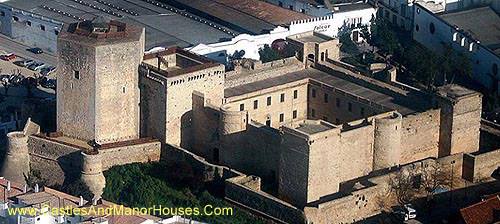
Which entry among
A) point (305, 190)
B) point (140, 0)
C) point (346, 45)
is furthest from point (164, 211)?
point (140, 0)

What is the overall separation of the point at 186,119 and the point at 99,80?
3.42m

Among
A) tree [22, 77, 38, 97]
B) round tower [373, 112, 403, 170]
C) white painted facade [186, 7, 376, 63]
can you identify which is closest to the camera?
round tower [373, 112, 403, 170]


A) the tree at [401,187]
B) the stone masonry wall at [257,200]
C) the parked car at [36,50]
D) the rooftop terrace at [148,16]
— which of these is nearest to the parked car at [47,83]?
the rooftop terrace at [148,16]

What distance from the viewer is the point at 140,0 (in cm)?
7531

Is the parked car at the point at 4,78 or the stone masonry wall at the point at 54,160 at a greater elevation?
the stone masonry wall at the point at 54,160

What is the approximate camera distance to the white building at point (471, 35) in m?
65.2

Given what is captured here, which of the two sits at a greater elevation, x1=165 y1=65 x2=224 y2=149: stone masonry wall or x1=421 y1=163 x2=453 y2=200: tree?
x1=165 y1=65 x2=224 y2=149: stone masonry wall

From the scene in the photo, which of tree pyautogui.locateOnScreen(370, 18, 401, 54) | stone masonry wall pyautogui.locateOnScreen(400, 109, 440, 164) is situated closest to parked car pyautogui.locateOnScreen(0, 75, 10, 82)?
tree pyautogui.locateOnScreen(370, 18, 401, 54)

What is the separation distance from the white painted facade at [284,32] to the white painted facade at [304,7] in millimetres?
524

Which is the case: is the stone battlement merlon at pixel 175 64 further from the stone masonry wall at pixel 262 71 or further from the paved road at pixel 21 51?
the paved road at pixel 21 51

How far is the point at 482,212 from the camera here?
52.3 metres

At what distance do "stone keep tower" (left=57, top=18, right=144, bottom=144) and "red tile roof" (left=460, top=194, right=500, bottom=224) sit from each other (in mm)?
12641

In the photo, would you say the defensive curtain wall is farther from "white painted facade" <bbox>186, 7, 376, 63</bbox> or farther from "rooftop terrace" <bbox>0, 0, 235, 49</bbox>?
"rooftop terrace" <bbox>0, 0, 235, 49</bbox>

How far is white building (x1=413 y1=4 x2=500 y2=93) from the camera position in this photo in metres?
65.2
